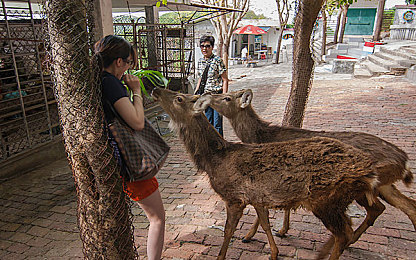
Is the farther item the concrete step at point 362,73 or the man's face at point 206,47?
the concrete step at point 362,73

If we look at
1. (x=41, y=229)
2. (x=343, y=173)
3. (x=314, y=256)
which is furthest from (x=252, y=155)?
(x=41, y=229)

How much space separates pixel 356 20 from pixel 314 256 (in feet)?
127

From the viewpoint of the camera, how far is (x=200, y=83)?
250 inches

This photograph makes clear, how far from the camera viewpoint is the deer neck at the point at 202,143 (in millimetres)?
3516

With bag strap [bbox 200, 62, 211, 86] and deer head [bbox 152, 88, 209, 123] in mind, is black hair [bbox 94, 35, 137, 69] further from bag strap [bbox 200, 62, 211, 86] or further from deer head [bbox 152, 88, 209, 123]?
bag strap [bbox 200, 62, 211, 86]

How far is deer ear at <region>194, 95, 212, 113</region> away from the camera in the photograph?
3.57 meters

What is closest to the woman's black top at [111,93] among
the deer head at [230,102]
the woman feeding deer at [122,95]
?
the woman feeding deer at [122,95]

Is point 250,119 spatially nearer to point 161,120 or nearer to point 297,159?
point 297,159

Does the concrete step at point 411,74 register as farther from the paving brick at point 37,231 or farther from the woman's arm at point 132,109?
the paving brick at point 37,231

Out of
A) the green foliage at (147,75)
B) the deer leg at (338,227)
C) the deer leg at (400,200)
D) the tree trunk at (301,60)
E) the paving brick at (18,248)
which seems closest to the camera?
the deer leg at (338,227)

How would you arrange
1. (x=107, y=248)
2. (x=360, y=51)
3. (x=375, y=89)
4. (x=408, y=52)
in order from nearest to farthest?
(x=107, y=248) → (x=375, y=89) → (x=408, y=52) → (x=360, y=51)

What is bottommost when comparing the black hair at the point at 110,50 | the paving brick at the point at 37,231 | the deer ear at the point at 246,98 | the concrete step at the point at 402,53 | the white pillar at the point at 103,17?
the paving brick at the point at 37,231

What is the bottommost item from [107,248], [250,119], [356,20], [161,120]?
[161,120]

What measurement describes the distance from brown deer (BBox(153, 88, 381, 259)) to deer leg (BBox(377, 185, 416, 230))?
0.17 metres
